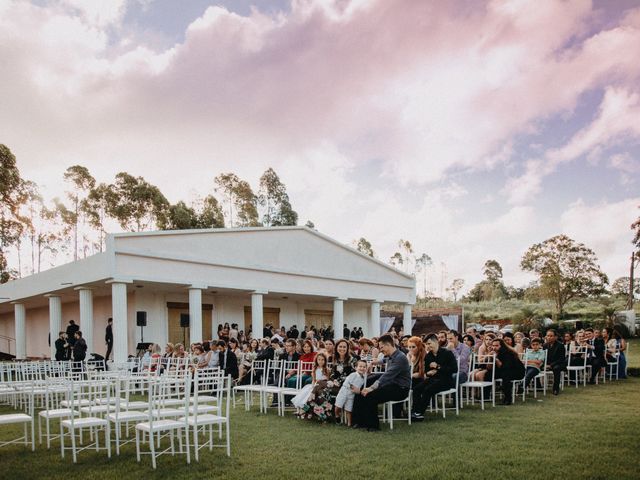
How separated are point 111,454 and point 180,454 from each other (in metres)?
0.90

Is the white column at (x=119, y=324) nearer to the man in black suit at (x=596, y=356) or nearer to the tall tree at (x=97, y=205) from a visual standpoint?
the man in black suit at (x=596, y=356)

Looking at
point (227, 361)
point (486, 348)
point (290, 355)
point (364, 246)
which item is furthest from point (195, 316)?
point (364, 246)

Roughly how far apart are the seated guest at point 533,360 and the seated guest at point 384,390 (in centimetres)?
400

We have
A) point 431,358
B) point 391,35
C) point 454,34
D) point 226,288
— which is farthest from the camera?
point 226,288

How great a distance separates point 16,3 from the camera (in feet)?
44.2

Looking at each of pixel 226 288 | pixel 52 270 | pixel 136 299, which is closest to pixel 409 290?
pixel 226 288

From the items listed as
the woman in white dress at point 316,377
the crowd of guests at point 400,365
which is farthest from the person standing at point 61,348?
the woman in white dress at point 316,377

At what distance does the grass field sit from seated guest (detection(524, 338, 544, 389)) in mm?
2307

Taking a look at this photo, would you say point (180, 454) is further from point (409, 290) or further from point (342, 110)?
point (409, 290)

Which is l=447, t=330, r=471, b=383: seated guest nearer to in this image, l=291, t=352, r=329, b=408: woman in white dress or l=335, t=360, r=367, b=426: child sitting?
l=335, t=360, r=367, b=426: child sitting

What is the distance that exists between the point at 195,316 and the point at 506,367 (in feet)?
45.3

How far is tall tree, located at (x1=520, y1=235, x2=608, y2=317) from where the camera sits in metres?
42.7

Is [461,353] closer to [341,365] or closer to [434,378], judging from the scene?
[434,378]

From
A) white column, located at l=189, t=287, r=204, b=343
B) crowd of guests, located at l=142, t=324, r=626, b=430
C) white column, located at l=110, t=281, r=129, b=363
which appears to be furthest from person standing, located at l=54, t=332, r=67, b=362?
crowd of guests, located at l=142, t=324, r=626, b=430
